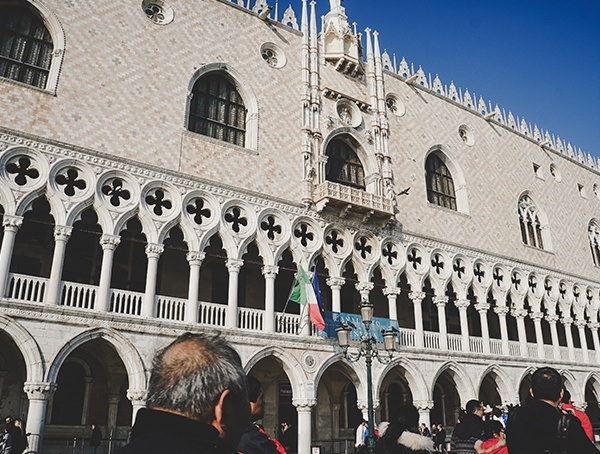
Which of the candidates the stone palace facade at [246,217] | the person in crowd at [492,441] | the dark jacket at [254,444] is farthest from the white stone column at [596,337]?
the dark jacket at [254,444]

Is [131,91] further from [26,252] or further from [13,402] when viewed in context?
[13,402]

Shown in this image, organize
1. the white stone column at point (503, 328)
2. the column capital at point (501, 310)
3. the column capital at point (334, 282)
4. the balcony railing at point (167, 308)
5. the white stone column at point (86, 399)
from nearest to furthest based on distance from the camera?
1. the balcony railing at point (167, 308)
2. the white stone column at point (86, 399)
3. the column capital at point (334, 282)
4. the white stone column at point (503, 328)
5. the column capital at point (501, 310)

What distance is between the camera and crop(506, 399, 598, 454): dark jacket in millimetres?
2680

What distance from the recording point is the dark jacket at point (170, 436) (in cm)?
126

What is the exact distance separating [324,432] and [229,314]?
5.57 meters

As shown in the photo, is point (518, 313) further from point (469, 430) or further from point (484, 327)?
point (469, 430)

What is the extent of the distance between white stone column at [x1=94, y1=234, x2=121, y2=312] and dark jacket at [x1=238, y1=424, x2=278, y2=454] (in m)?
9.31

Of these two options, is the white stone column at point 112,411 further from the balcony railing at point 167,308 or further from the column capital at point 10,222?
the column capital at point 10,222

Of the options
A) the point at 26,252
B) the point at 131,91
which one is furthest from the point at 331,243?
the point at 26,252

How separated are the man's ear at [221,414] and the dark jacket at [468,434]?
142 inches

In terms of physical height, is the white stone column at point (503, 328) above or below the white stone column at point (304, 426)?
above

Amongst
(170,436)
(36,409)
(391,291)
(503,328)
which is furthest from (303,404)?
(170,436)

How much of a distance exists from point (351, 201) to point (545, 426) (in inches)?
486

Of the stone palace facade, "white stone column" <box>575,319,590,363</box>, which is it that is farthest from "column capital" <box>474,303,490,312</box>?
"white stone column" <box>575,319,590,363</box>
